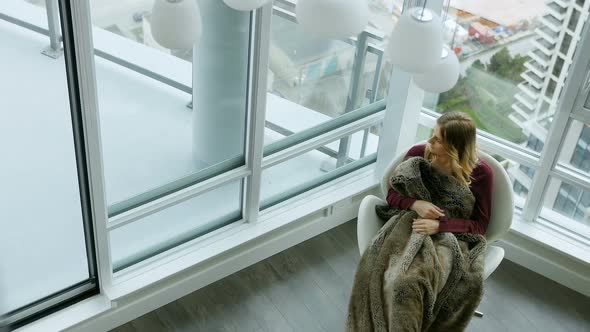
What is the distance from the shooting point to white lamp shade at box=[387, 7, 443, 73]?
88.7 inches

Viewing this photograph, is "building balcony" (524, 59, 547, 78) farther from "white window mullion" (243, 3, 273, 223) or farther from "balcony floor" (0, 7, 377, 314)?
"white window mullion" (243, 3, 273, 223)

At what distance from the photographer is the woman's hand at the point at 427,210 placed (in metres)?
3.28

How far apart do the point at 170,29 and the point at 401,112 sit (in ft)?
6.60

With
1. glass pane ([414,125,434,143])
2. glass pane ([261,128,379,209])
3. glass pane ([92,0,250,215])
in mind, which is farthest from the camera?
glass pane ([414,125,434,143])

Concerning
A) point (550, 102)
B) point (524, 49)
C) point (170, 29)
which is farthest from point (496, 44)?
point (170, 29)

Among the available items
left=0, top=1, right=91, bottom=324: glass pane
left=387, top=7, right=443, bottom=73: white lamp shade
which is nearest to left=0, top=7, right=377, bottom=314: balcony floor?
left=0, top=1, right=91, bottom=324: glass pane

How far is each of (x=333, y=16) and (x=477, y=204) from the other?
163 cm

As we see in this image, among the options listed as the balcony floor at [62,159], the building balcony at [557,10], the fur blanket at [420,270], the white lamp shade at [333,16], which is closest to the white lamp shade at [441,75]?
the fur blanket at [420,270]

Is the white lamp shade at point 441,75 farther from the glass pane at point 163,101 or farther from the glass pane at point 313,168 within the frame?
the glass pane at point 313,168

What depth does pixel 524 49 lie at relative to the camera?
12.3ft

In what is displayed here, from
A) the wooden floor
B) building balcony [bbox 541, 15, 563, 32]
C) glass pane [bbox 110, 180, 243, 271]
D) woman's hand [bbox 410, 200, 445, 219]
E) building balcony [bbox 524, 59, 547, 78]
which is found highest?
building balcony [bbox 541, 15, 563, 32]

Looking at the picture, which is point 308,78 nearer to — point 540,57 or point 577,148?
point 540,57

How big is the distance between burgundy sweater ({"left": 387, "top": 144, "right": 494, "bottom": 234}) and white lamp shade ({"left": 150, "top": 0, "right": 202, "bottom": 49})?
56.1 inches

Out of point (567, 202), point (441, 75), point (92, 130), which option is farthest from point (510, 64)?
point (92, 130)
